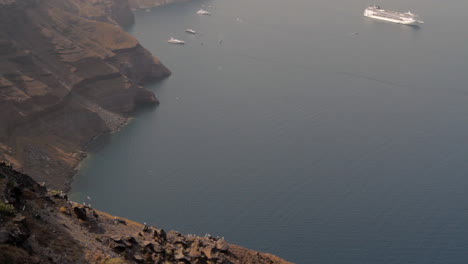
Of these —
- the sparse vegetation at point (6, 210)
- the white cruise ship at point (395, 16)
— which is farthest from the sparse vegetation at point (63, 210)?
the white cruise ship at point (395, 16)

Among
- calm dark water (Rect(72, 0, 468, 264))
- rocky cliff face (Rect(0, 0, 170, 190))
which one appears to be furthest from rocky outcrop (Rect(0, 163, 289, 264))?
rocky cliff face (Rect(0, 0, 170, 190))

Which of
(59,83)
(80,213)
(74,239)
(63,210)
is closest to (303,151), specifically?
(59,83)

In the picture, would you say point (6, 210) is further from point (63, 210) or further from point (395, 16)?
point (395, 16)

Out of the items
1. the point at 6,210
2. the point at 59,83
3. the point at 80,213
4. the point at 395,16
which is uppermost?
the point at 6,210

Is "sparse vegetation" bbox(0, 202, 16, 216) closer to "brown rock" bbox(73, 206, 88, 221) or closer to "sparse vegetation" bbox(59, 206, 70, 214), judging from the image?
"sparse vegetation" bbox(59, 206, 70, 214)

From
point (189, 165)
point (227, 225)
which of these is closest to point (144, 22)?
point (189, 165)

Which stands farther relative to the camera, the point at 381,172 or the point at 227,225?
the point at 381,172

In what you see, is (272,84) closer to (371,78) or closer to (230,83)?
(230,83)
